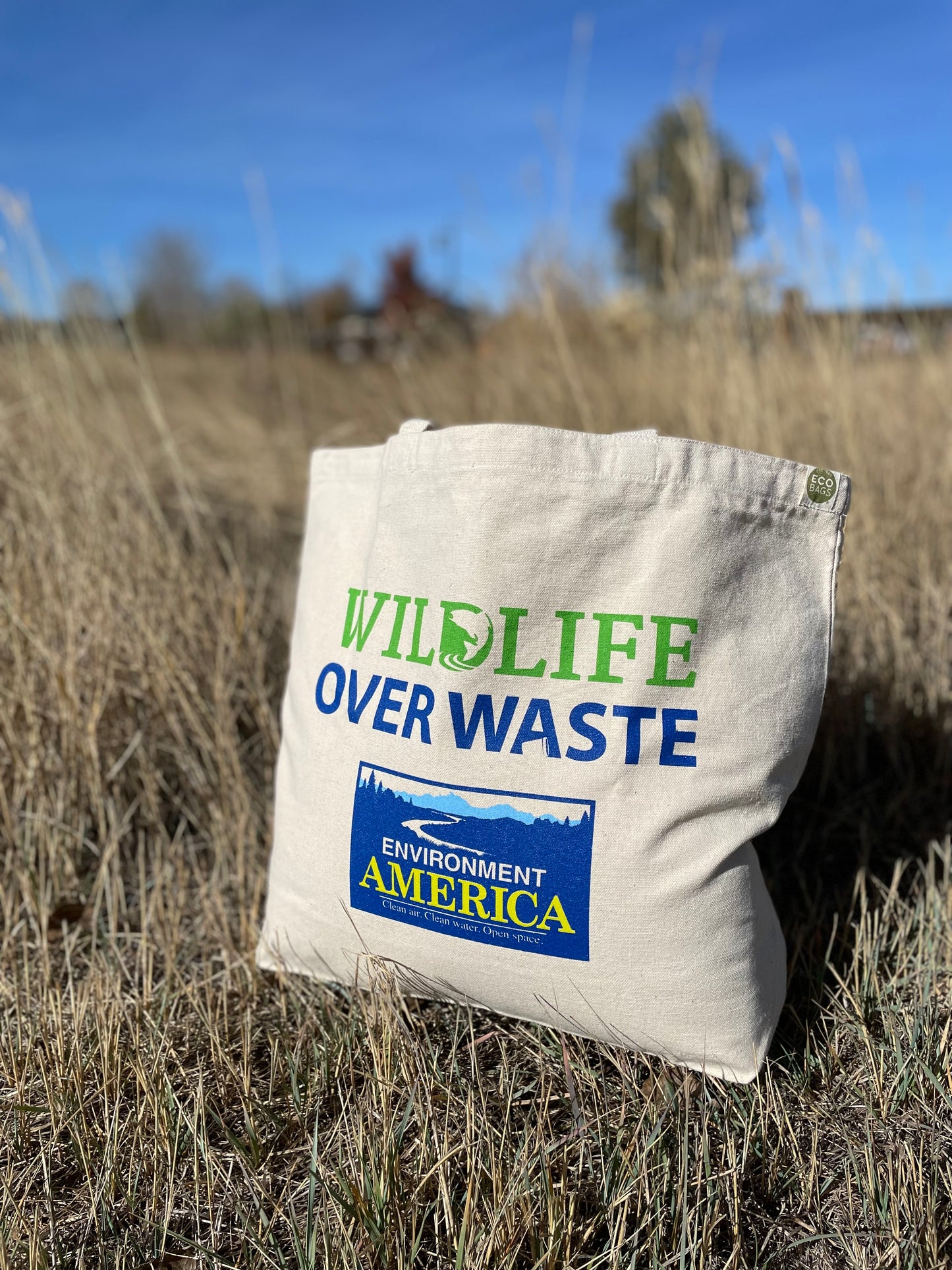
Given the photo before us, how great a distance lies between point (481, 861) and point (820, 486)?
56 centimetres

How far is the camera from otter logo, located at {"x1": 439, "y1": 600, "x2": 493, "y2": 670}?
0.96m

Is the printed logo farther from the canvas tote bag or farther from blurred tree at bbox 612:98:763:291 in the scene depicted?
blurred tree at bbox 612:98:763:291

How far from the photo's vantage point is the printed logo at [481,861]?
3.04ft

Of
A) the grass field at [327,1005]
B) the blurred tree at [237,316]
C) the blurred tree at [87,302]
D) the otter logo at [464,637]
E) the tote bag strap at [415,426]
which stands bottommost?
the grass field at [327,1005]

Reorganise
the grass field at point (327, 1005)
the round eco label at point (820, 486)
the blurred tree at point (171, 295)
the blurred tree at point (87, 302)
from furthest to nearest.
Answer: the blurred tree at point (171, 295)
the blurred tree at point (87, 302)
the round eco label at point (820, 486)
the grass field at point (327, 1005)

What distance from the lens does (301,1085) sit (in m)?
1.00

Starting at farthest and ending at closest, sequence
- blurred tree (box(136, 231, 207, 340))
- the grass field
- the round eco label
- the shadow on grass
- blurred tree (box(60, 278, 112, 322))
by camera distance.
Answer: blurred tree (box(136, 231, 207, 340)) → blurred tree (box(60, 278, 112, 322)) → the shadow on grass → the round eco label → the grass field

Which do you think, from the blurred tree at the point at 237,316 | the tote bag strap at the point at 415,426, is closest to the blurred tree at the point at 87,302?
the tote bag strap at the point at 415,426

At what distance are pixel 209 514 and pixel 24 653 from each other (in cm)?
80

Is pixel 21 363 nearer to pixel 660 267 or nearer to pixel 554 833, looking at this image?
pixel 554 833

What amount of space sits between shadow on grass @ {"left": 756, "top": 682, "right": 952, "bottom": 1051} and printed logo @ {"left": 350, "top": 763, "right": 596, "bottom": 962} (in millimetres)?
407

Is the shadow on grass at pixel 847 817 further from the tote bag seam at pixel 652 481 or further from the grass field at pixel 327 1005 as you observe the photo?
the tote bag seam at pixel 652 481

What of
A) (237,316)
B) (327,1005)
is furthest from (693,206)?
(237,316)

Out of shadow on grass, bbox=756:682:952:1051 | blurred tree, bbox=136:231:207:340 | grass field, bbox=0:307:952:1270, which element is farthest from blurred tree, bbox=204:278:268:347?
shadow on grass, bbox=756:682:952:1051
